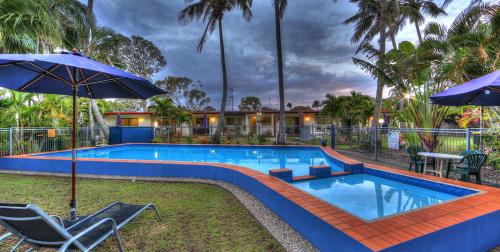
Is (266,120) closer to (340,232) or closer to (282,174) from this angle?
(282,174)

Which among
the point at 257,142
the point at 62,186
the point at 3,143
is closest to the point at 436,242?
the point at 62,186

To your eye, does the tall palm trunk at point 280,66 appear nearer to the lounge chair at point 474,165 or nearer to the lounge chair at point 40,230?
the lounge chair at point 474,165

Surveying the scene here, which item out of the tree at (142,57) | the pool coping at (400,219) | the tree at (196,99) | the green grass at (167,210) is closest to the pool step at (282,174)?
the green grass at (167,210)

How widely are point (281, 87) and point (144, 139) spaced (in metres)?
9.81

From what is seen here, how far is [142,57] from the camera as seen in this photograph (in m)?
29.8

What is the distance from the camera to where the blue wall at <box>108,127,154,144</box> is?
15.0 m

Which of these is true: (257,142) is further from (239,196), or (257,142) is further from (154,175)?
(239,196)

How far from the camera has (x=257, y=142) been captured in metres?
15.6

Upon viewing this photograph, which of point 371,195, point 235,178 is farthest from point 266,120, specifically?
point 371,195

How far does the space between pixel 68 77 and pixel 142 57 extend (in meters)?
29.6

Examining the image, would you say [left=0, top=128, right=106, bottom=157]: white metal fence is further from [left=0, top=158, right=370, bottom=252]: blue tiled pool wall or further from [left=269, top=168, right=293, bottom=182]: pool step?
[left=269, top=168, right=293, bottom=182]: pool step

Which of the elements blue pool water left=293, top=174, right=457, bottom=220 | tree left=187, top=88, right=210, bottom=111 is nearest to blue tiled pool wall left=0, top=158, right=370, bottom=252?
blue pool water left=293, top=174, right=457, bottom=220

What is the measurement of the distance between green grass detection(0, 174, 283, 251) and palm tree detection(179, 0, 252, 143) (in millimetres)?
9840

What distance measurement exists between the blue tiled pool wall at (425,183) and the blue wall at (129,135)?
560 inches
